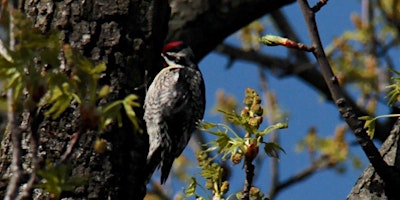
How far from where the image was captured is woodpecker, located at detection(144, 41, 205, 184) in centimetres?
581

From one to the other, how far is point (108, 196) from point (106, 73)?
520 millimetres

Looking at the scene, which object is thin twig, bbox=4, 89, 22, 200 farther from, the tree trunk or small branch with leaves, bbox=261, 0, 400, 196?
the tree trunk

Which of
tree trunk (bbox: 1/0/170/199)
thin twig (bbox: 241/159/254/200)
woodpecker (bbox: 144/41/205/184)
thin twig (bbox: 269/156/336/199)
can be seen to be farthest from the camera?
thin twig (bbox: 269/156/336/199)

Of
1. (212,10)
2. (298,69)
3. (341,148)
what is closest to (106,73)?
(212,10)

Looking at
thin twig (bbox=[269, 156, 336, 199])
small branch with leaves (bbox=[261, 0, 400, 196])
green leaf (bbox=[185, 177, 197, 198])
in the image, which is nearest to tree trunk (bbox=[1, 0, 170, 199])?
green leaf (bbox=[185, 177, 197, 198])

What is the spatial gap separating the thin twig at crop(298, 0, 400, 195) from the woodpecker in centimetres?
Result: 209

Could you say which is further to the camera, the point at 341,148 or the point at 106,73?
the point at 341,148

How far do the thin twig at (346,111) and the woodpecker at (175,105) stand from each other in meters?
2.09

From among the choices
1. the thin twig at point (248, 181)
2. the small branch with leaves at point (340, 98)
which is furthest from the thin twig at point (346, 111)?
the thin twig at point (248, 181)

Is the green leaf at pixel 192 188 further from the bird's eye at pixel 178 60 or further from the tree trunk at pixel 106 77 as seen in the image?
the bird's eye at pixel 178 60

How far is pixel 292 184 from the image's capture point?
799 centimetres

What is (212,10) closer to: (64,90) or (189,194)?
(189,194)

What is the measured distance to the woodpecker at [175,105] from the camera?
581 centimetres

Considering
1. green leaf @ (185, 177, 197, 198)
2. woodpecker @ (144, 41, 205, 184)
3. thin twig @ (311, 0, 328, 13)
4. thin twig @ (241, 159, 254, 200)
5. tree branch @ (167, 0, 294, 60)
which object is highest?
tree branch @ (167, 0, 294, 60)
